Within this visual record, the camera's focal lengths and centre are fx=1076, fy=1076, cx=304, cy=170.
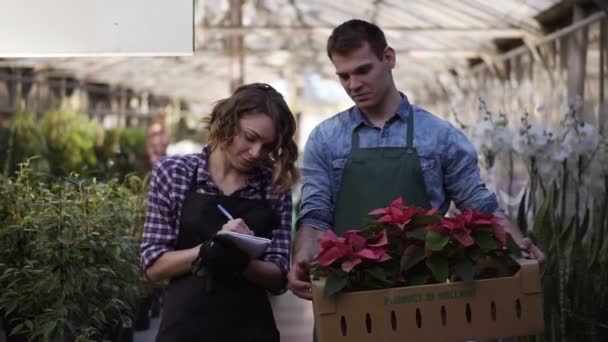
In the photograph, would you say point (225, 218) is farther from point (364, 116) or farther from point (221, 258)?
point (364, 116)

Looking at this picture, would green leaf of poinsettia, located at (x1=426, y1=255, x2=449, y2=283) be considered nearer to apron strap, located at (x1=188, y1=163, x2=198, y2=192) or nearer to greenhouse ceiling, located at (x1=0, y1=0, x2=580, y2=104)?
Result: apron strap, located at (x1=188, y1=163, x2=198, y2=192)

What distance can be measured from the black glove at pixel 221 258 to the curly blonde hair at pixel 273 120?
0.79 feet

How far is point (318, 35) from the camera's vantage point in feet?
61.3

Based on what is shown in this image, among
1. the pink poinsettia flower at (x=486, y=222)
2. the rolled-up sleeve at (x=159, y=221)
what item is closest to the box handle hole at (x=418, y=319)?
the pink poinsettia flower at (x=486, y=222)

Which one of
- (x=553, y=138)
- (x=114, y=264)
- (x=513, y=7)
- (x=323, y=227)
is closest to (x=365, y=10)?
(x=513, y=7)

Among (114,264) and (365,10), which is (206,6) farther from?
(114,264)

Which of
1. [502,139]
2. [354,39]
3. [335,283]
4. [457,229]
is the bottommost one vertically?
[335,283]

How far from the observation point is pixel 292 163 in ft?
7.84

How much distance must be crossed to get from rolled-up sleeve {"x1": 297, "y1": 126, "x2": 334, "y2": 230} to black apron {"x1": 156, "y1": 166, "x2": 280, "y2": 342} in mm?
353

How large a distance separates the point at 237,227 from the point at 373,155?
0.63 metres

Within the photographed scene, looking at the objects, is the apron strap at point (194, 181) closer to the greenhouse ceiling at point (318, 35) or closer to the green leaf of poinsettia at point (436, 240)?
the green leaf of poinsettia at point (436, 240)

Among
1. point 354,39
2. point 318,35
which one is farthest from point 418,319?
point 318,35

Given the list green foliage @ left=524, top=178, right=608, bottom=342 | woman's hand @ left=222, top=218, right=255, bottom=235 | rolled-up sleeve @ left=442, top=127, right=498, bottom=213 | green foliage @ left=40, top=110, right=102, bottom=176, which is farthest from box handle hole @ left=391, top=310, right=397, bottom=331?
green foliage @ left=40, top=110, right=102, bottom=176

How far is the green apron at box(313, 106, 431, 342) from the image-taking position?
106 inches
